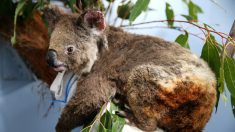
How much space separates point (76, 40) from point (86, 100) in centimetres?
20

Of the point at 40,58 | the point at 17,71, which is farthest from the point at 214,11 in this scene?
the point at 17,71

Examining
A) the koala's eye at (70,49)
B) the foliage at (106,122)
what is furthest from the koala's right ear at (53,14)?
the foliage at (106,122)

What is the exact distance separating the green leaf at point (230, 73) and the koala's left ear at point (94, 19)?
488mm

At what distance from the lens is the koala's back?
1073 mm

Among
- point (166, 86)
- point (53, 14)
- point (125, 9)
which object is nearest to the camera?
point (166, 86)

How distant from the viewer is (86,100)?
1.12m

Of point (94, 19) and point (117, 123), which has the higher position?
point (94, 19)

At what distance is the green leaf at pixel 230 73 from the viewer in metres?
1.29

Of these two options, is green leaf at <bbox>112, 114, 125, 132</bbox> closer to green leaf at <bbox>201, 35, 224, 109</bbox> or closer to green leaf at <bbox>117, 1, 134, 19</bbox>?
green leaf at <bbox>201, 35, 224, 109</bbox>

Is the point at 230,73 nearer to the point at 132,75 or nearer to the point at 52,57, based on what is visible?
the point at 132,75

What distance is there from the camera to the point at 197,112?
1104 millimetres

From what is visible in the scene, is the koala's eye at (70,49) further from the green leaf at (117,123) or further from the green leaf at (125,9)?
the green leaf at (125,9)

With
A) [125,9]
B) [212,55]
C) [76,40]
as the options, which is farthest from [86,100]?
[125,9]

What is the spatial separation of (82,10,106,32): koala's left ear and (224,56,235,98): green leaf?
49 centimetres
